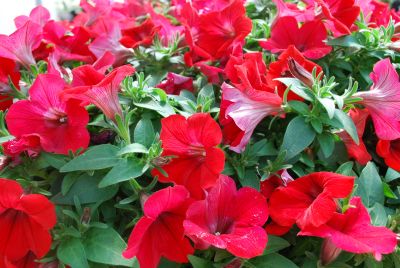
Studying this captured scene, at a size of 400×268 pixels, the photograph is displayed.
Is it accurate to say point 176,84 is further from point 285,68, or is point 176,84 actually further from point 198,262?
point 198,262

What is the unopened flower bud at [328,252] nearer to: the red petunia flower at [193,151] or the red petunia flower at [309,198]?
the red petunia flower at [309,198]

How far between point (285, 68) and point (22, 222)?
1.57ft

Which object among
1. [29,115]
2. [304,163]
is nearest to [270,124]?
[304,163]

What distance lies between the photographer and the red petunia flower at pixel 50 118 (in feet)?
2.47

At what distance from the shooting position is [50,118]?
80cm

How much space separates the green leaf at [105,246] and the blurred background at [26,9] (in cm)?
222

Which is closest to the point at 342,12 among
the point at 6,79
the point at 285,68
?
the point at 285,68

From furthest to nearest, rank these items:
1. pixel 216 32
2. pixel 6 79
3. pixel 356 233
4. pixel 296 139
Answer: pixel 216 32 < pixel 6 79 < pixel 296 139 < pixel 356 233

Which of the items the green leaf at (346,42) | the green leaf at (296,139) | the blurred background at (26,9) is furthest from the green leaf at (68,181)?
the blurred background at (26,9)

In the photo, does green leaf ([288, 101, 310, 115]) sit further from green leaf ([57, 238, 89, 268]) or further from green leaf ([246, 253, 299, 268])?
green leaf ([57, 238, 89, 268])

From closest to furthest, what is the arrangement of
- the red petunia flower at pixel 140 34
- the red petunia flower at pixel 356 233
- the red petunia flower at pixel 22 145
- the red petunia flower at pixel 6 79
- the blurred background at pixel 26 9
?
the red petunia flower at pixel 356 233, the red petunia flower at pixel 22 145, the red petunia flower at pixel 6 79, the red petunia flower at pixel 140 34, the blurred background at pixel 26 9

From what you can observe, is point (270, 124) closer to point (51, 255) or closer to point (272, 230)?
point (272, 230)

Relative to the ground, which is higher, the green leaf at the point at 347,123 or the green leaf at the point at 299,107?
the green leaf at the point at 299,107

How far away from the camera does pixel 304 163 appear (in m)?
0.80
